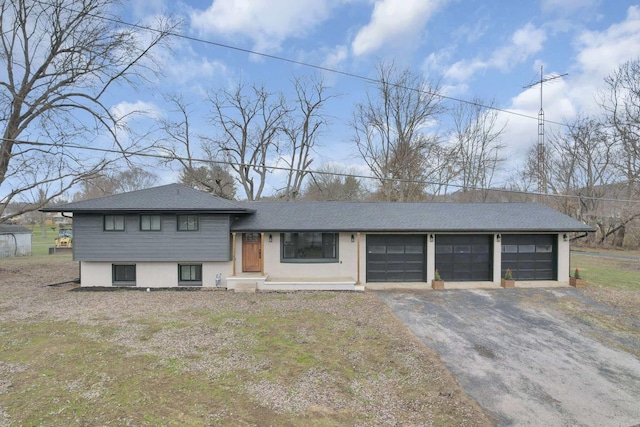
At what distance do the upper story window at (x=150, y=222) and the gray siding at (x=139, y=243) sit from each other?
0.13 metres

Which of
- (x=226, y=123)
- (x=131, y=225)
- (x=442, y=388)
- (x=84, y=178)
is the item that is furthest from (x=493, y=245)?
(x=226, y=123)

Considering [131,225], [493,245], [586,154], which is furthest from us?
[586,154]

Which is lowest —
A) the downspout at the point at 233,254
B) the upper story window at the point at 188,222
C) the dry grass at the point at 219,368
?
the dry grass at the point at 219,368

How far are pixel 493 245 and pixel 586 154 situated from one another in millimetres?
→ 25722

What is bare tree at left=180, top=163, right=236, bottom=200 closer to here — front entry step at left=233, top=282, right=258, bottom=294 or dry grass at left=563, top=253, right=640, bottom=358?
front entry step at left=233, top=282, right=258, bottom=294

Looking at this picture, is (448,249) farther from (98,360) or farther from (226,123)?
(226,123)

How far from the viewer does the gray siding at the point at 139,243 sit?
11844mm

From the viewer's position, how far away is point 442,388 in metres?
4.93

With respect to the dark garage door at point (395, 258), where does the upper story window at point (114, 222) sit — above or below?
above

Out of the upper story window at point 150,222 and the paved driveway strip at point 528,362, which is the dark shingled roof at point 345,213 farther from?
the paved driveway strip at point 528,362

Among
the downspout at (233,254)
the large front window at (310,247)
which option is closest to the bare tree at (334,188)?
the large front window at (310,247)

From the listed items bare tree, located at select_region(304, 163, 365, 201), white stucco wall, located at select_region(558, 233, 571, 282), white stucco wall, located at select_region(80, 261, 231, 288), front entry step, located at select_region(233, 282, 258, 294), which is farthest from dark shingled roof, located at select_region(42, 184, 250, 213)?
bare tree, located at select_region(304, 163, 365, 201)

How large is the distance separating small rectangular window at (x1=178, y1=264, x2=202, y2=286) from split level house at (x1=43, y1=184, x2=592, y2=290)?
4cm

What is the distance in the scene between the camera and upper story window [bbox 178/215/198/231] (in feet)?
39.5
